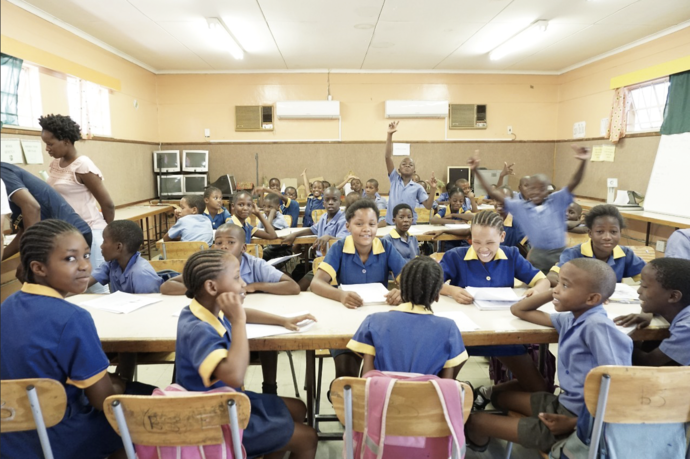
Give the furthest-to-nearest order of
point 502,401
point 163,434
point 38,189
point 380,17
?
point 380,17 → point 38,189 → point 502,401 → point 163,434

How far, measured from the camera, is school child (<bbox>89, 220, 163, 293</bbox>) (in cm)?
230

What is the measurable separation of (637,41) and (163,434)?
25.2ft

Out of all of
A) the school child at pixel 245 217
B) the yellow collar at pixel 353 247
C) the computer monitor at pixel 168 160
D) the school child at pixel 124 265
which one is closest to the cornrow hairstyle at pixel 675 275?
the yellow collar at pixel 353 247

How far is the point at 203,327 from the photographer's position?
1.38 metres

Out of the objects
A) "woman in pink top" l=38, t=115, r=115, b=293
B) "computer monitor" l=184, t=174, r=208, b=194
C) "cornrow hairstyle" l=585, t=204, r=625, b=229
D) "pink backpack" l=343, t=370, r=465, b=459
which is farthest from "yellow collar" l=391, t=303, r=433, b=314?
"computer monitor" l=184, t=174, r=208, b=194

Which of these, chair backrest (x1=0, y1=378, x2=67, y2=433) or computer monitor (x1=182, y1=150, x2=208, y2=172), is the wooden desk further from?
computer monitor (x1=182, y1=150, x2=208, y2=172)

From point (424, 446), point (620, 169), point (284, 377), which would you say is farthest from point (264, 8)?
point (620, 169)

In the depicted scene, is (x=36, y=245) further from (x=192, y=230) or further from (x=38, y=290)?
(x=192, y=230)

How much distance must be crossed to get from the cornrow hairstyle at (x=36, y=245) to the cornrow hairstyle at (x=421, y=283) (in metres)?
1.16

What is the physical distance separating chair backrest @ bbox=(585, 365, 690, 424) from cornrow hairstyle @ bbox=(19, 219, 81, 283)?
170 centimetres

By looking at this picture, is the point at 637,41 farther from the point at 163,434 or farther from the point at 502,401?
the point at 163,434

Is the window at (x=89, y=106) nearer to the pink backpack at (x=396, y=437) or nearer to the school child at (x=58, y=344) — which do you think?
the school child at (x=58, y=344)

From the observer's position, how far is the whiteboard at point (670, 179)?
5535 mm

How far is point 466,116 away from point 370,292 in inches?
283
